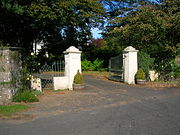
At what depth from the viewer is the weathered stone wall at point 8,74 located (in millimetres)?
7238

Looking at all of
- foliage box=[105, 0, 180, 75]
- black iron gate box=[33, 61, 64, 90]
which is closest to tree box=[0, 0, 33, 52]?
black iron gate box=[33, 61, 64, 90]

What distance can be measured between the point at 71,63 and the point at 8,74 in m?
3.58

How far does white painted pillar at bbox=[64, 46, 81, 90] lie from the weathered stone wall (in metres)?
2.92

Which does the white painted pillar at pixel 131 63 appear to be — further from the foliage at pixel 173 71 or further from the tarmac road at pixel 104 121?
A: the tarmac road at pixel 104 121

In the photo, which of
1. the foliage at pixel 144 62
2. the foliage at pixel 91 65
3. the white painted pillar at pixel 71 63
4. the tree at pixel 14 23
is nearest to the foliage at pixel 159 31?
the foliage at pixel 144 62

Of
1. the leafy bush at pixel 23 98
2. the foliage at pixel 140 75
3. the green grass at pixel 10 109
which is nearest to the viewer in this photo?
the green grass at pixel 10 109

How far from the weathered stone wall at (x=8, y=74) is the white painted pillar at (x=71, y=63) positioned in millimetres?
2925

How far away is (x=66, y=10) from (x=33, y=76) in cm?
589

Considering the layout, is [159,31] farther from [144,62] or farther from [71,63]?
[71,63]

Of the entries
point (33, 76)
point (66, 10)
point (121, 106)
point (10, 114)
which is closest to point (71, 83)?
point (33, 76)

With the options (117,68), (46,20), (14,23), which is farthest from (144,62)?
(14,23)

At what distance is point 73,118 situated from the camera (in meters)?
5.47

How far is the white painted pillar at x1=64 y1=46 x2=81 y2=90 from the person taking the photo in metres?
10.3

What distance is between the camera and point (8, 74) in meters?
7.44
